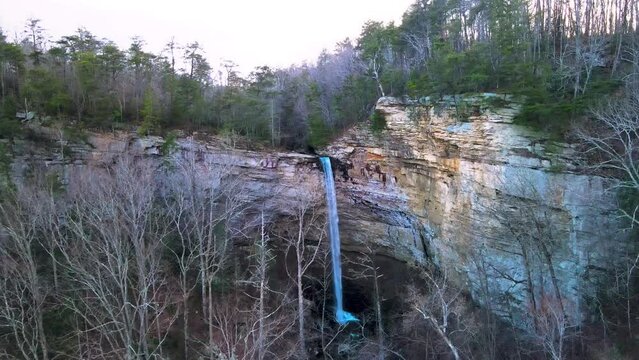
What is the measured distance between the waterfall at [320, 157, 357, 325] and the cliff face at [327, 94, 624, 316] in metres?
1.00

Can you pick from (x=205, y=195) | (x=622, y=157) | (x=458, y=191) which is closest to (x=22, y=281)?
(x=205, y=195)

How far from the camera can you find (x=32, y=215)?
13109mm

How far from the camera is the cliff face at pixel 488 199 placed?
49.3ft

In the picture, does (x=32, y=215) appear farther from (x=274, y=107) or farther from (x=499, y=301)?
(x=499, y=301)

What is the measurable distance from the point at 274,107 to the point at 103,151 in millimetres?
9100

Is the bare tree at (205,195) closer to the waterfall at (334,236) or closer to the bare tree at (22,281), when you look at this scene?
the waterfall at (334,236)

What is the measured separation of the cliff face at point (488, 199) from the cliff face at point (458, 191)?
0.13 ft

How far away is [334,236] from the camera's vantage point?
23969 mm

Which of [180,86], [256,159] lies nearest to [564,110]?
[256,159]

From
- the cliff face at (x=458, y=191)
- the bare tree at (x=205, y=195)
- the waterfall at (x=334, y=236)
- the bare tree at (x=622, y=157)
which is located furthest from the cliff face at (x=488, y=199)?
the bare tree at (x=205, y=195)

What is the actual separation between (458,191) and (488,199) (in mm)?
1543

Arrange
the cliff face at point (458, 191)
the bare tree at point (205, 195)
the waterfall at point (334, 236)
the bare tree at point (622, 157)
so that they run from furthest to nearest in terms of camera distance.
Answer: the waterfall at point (334, 236), the bare tree at point (205, 195), the cliff face at point (458, 191), the bare tree at point (622, 157)

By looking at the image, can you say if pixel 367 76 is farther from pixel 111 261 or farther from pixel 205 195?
pixel 111 261

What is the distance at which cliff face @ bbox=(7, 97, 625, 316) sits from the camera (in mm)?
15203
